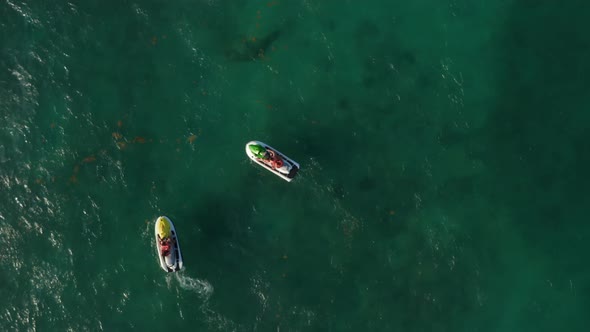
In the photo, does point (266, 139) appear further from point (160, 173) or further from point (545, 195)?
point (545, 195)

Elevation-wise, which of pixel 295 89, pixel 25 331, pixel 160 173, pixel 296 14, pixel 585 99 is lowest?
pixel 25 331

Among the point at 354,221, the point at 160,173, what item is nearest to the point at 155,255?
the point at 160,173

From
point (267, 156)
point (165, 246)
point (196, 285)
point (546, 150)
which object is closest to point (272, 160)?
point (267, 156)

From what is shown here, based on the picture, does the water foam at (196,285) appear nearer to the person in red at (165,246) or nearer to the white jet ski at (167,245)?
the white jet ski at (167,245)

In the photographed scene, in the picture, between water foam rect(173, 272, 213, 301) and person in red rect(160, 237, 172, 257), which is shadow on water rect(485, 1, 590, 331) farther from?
person in red rect(160, 237, 172, 257)

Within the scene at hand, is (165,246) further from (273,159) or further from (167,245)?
(273,159)

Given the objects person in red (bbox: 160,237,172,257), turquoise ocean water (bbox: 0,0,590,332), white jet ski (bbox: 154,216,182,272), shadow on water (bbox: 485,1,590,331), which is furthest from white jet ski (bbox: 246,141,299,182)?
shadow on water (bbox: 485,1,590,331)
